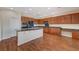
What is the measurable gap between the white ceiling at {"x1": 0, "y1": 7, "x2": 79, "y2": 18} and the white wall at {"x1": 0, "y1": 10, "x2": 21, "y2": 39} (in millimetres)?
134

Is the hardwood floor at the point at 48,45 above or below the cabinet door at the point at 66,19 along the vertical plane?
below

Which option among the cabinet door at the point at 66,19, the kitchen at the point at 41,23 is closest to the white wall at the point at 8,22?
the kitchen at the point at 41,23

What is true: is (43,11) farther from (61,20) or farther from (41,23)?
(61,20)

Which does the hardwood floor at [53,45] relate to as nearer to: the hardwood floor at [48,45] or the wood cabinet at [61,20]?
the hardwood floor at [48,45]

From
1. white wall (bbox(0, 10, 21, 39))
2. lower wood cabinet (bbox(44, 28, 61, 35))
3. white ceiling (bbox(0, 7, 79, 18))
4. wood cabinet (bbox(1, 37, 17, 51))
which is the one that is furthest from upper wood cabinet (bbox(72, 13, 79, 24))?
wood cabinet (bbox(1, 37, 17, 51))

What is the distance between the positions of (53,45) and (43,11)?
894mm

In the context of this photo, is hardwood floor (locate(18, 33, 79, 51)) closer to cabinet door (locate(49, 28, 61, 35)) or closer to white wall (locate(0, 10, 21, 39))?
cabinet door (locate(49, 28, 61, 35))

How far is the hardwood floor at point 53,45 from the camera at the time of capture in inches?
84.3

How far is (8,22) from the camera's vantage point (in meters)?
2.14

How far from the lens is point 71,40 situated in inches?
85.1

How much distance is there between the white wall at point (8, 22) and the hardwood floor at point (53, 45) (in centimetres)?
46
